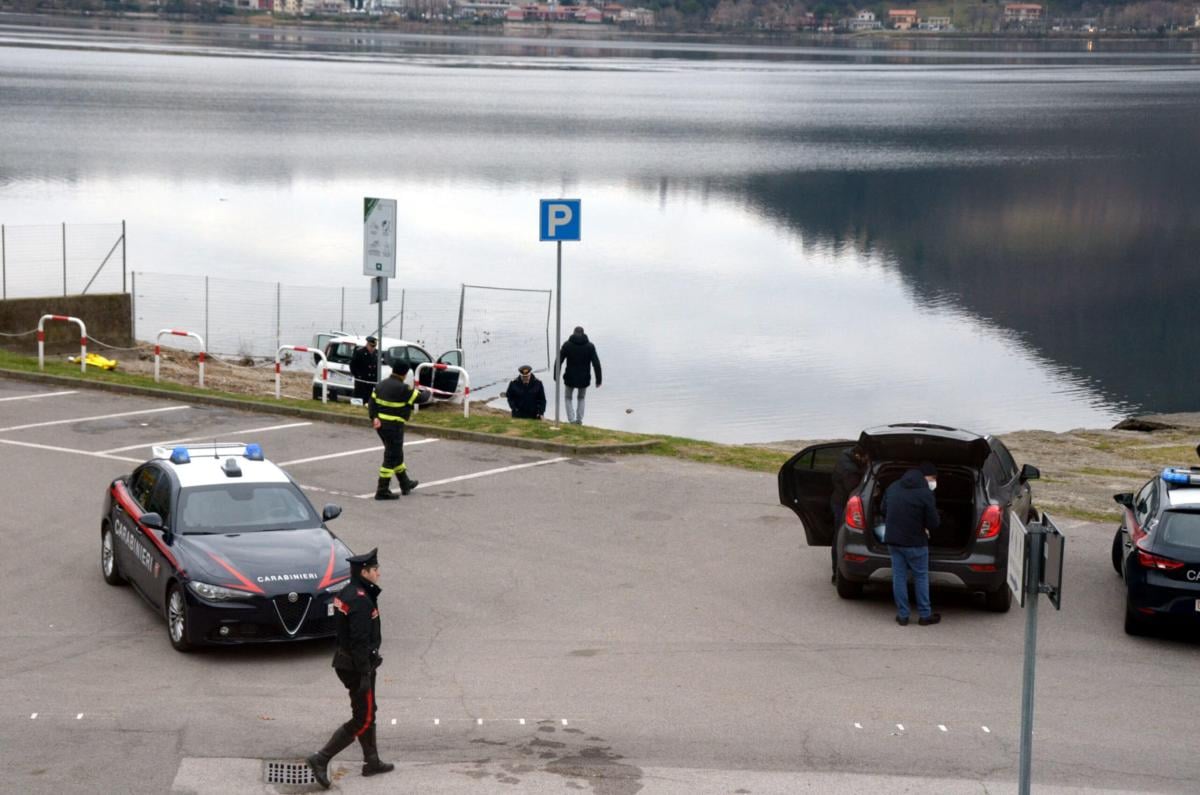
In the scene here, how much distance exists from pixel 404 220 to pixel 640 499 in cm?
4336

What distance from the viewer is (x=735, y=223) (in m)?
64.9

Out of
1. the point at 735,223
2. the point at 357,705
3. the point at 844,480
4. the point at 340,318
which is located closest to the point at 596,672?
the point at 357,705

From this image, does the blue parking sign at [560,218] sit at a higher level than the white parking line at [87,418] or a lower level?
higher

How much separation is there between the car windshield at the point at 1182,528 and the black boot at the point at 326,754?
7.38 meters

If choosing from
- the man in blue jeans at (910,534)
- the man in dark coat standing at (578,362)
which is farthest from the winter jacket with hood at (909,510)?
the man in dark coat standing at (578,362)

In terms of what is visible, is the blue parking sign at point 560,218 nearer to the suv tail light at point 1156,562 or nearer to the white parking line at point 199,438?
the white parking line at point 199,438

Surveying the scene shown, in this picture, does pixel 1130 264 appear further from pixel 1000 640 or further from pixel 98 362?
pixel 1000 640

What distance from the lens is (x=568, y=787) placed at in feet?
34.4

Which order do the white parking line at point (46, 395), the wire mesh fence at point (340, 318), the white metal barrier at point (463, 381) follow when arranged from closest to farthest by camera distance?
the white metal barrier at point (463, 381) < the white parking line at point (46, 395) < the wire mesh fence at point (340, 318)

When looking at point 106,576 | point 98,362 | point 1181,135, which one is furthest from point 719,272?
point 1181,135

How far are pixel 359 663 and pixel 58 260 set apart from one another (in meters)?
37.7

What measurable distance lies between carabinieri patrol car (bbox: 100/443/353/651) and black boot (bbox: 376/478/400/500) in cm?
333

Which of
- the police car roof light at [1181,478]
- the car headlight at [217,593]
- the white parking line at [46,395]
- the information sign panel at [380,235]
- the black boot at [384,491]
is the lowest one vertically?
the white parking line at [46,395]

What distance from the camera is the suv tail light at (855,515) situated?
577 inches
